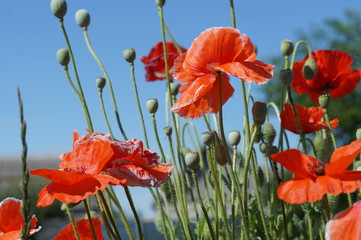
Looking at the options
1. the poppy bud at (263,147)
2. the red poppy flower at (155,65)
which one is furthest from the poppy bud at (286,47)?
the red poppy flower at (155,65)

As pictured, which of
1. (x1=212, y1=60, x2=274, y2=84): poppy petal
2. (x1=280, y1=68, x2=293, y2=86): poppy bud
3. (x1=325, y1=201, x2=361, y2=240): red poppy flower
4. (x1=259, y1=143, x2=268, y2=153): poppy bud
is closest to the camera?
(x1=325, y1=201, x2=361, y2=240): red poppy flower

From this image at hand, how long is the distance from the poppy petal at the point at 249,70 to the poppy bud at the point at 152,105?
381mm

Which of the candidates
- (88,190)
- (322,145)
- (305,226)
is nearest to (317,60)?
(322,145)

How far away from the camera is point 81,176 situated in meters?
0.91

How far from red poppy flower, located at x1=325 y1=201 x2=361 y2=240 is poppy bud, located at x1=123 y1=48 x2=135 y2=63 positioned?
0.82 metres

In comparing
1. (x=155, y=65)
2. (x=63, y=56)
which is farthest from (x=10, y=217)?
(x=155, y=65)

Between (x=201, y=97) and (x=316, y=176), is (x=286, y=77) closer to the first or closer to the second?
(x=201, y=97)

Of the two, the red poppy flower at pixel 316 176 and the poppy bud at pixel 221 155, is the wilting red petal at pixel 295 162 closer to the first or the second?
the red poppy flower at pixel 316 176

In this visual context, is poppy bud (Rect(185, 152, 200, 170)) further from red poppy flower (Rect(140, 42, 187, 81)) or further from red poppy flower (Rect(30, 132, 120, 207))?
red poppy flower (Rect(140, 42, 187, 81))

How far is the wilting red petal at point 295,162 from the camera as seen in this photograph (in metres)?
0.89

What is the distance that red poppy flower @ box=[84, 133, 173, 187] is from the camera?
0.95 meters

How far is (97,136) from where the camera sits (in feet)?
3.20

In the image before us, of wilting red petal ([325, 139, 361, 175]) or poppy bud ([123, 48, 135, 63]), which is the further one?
poppy bud ([123, 48, 135, 63])

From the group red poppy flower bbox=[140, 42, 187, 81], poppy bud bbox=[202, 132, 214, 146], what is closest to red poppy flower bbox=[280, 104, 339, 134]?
poppy bud bbox=[202, 132, 214, 146]
